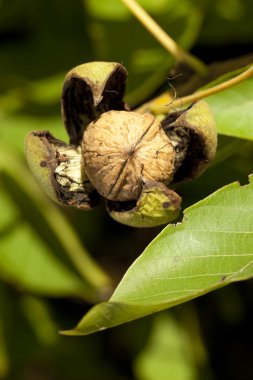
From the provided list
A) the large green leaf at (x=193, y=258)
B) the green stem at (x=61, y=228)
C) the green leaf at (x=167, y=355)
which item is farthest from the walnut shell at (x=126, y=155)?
the green leaf at (x=167, y=355)

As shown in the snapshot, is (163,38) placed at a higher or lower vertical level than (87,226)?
higher

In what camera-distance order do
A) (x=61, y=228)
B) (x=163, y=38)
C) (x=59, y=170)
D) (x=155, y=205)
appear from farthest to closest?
(x=61, y=228) → (x=163, y=38) → (x=59, y=170) → (x=155, y=205)

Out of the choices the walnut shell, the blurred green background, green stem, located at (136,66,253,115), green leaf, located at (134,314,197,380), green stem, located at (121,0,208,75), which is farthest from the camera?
green leaf, located at (134,314,197,380)

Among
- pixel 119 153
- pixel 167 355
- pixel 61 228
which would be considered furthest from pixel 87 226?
pixel 119 153

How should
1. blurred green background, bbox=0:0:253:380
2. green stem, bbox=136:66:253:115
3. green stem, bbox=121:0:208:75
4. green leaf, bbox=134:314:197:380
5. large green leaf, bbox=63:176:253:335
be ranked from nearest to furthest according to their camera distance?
1. large green leaf, bbox=63:176:253:335
2. green stem, bbox=136:66:253:115
3. green stem, bbox=121:0:208:75
4. blurred green background, bbox=0:0:253:380
5. green leaf, bbox=134:314:197:380

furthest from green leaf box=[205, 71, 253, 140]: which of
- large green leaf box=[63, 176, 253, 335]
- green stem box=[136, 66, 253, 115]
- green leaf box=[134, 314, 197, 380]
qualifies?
green leaf box=[134, 314, 197, 380]

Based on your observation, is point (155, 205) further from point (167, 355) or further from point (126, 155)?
point (167, 355)

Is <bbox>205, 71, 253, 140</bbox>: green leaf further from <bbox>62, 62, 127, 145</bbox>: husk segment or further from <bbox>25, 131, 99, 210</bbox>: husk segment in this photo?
<bbox>25, 131, 99, 210</bbox>: husk segment
